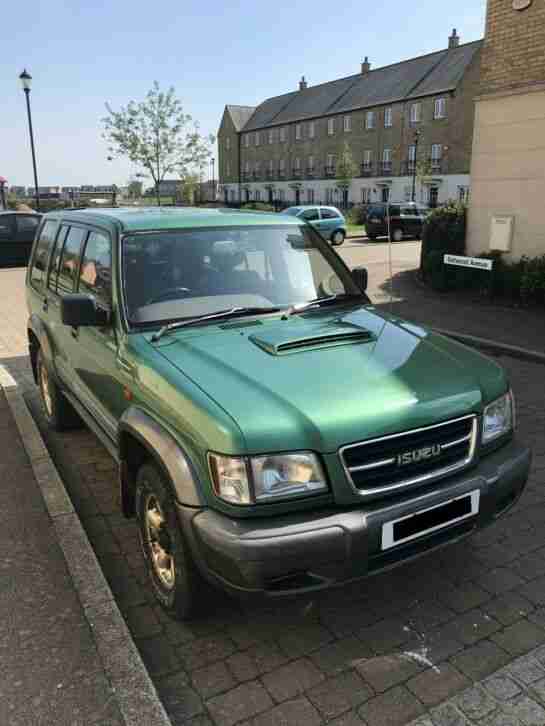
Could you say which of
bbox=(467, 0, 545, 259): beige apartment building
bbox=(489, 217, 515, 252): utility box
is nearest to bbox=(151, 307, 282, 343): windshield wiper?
bbox=(467, 0, 545, 259): beige apartment building

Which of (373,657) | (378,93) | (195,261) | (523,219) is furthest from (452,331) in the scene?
(378,93)

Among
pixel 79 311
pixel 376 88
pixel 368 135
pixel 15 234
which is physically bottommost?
pixel 15 234

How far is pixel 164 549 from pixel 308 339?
128 centimetres

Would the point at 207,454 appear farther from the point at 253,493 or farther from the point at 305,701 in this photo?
the point at 305,701

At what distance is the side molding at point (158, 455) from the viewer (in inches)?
100

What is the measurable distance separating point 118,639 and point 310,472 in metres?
1.23

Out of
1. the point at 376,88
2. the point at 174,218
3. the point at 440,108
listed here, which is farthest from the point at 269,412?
the point at 376,88

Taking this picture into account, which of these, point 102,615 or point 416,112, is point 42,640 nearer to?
point 102,615

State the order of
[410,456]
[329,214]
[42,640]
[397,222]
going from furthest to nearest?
[397,222] → [329,214] → [42,640] → [410,456]

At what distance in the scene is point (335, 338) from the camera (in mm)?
3221

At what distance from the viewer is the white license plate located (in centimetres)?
253

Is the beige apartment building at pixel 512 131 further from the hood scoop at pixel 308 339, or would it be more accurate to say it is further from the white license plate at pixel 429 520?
the white license plate at pixel 429 520

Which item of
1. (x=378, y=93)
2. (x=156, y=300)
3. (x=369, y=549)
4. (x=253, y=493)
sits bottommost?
(x=369, y=549)

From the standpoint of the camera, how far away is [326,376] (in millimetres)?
2775
